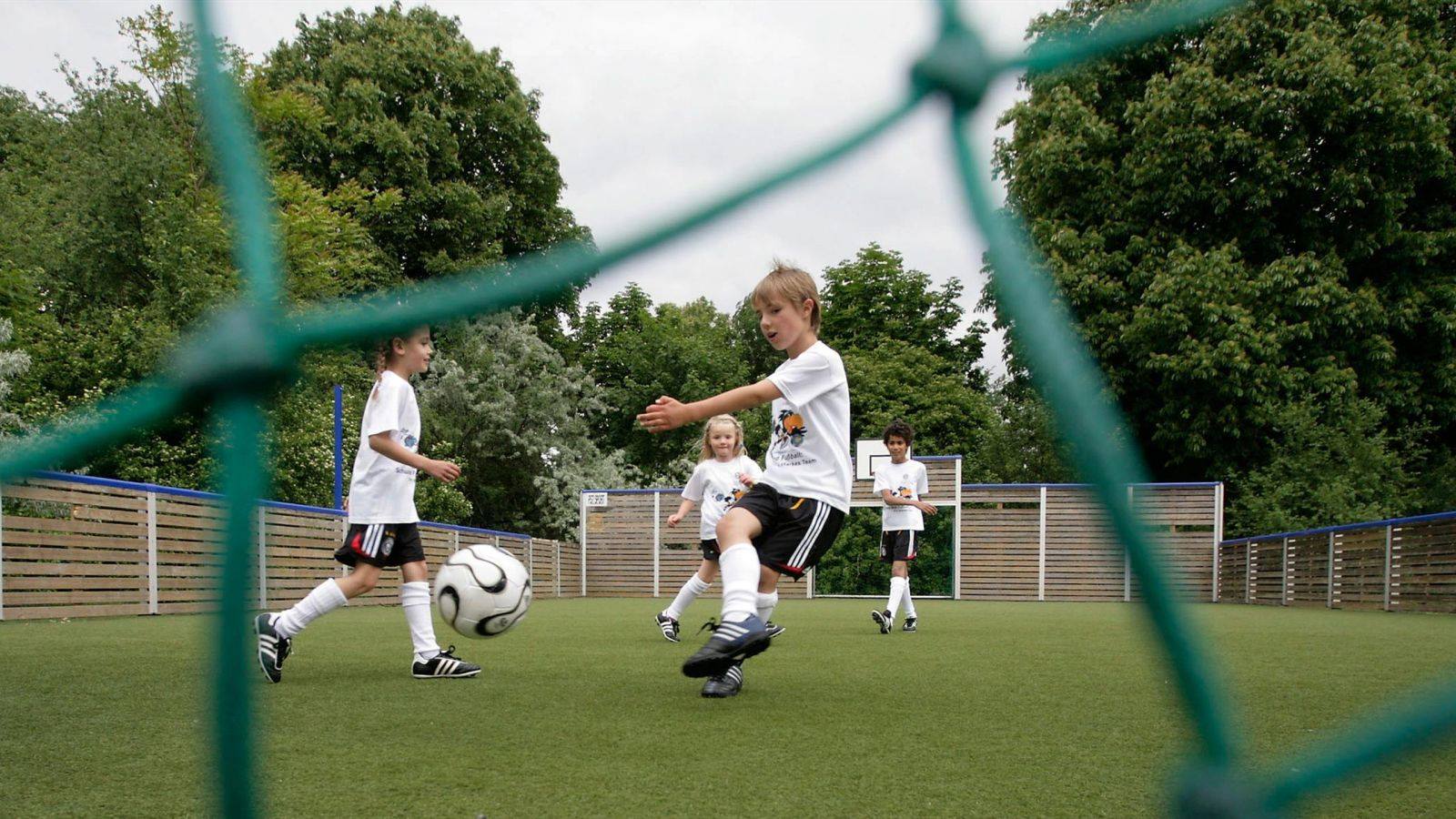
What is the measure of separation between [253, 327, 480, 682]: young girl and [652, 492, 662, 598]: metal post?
16.8 meters

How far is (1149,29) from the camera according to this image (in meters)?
1.46

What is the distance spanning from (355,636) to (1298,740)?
20.0 feet

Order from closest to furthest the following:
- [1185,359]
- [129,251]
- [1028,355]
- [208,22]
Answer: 1. [1028,355]
2. [208,22]
3. [129,251]
4. [1185,359]

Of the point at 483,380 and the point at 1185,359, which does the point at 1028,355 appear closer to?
the point at 1185,359

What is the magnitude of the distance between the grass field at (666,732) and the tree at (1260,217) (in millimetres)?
12753

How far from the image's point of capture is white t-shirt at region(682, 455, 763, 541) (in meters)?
8.23

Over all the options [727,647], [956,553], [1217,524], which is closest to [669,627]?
[727,647]

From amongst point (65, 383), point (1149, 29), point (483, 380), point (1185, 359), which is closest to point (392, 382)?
point (1149, 29)

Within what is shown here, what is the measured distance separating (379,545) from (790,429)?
6.25ft

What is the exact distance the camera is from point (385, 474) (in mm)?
4969

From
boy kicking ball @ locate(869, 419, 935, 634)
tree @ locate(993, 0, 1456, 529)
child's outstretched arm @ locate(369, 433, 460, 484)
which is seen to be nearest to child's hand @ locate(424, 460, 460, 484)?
child's outstretched arm @ locate(369, 433, 460, 484)

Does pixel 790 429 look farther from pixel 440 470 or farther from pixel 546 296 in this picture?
pixel 546 296

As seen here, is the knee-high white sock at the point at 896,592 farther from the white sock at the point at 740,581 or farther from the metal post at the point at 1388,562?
the metal post at the point at 1388,562

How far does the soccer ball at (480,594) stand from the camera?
14.3ft
